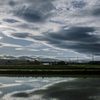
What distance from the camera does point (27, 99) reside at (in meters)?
9.19

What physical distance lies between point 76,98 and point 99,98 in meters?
1.70

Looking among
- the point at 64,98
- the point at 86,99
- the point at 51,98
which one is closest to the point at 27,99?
the point at 51,98

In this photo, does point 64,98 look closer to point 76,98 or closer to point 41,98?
point 76,98

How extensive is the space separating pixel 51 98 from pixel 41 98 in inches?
28.7

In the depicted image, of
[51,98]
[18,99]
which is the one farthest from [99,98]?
[18,99]

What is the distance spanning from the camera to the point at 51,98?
31.1 ft

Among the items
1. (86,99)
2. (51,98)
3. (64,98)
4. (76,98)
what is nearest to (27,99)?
(51,98)

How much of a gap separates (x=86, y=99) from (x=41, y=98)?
3.24 metres

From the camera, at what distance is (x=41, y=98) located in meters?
9.39

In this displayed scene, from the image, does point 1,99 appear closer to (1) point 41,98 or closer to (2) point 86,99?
(1) point 41,98

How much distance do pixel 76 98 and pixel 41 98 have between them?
8.42ft

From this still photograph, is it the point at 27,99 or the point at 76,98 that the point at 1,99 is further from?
the point at 76,98

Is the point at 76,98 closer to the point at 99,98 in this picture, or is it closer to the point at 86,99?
the point at 86,99

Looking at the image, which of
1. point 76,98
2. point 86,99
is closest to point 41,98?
point 76,98
